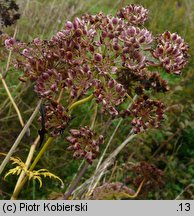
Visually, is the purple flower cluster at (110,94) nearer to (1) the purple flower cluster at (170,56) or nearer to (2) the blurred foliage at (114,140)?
(1) the purple flower cluster at (170,56)

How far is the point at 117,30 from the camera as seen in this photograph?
1722 millimetres

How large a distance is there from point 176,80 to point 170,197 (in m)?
1.51

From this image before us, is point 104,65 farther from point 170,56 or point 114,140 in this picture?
point 114,140

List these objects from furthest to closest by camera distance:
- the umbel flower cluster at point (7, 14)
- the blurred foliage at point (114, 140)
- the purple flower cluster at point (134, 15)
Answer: the blurred foliage at point (114, 140)
the umbel flower cluster at point (7, 14)
the purple flower cluster at point (134, 15)

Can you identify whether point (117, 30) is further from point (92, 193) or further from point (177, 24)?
point (177, 24)

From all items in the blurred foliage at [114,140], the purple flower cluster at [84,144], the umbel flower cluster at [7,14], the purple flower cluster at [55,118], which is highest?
the umbel flower cluster at [7,14]

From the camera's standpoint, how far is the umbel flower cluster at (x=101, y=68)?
5.37ft

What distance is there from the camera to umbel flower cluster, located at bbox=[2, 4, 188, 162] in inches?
64.4

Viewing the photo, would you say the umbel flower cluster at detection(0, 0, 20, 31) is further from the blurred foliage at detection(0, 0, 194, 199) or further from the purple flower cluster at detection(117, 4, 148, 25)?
the purple flower cluster at detection(117, 4, 148, 25)

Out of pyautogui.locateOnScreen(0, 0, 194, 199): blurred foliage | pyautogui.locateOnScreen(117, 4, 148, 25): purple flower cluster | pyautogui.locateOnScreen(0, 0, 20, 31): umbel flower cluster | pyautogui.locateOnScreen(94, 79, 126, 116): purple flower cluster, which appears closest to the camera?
pyautogui.locateOnScreen(94, 79, 126, 116): purple flower cluster

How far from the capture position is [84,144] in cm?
171

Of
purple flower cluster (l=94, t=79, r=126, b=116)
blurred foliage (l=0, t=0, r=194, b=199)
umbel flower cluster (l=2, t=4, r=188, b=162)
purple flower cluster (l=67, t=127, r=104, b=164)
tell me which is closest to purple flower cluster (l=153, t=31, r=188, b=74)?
umbel flower cluster (l=2, t=4, r=188, b=162)

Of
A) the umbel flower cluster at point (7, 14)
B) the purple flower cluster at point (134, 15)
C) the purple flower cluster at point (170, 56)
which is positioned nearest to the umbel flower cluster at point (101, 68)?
the purple flower cluster at point (170, 56)

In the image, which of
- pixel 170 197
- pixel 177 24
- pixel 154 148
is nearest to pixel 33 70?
pixel 170 197
